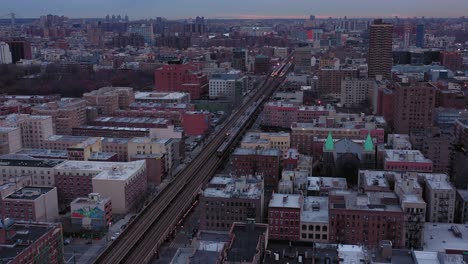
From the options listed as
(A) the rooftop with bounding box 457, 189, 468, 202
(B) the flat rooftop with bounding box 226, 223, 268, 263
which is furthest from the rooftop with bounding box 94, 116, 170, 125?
(B) the flat rooftop with bounding box 226, 223, 268, 263

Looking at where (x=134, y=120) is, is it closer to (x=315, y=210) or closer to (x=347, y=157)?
(x=347, y=157)

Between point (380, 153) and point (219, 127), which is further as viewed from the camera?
point (219, 127)

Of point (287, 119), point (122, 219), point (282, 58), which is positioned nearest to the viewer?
point (122, 219)

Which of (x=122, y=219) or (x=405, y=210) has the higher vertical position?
(x=405, y=210)

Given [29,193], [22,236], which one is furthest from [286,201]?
[29,193]

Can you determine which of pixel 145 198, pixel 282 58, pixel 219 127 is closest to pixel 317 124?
pixel 219 127

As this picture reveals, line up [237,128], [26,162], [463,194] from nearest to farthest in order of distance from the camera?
[463,194] < [26,162] < [237,128]

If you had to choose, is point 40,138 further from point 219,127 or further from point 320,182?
point 320,182

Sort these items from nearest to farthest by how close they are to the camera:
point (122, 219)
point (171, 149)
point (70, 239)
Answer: point (70, 239) < point (122, 219) < point (171, 149)
